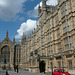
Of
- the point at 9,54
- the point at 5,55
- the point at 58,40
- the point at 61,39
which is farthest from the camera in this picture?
the point at 9,54

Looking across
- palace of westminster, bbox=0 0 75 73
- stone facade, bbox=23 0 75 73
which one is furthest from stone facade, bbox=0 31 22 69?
stone facade, bbox=23 0 75 73

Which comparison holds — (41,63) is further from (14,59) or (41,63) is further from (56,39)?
(14,59)

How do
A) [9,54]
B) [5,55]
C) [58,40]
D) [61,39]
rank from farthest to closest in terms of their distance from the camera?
1. [9,54]
2. [5,55]
3. [58,40]
4. [61,39]

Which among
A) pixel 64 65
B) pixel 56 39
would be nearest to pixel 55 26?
pixel 56 39

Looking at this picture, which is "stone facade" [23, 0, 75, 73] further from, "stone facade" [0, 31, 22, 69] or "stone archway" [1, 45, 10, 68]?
"stone archway" [1, 45, 10, 68]

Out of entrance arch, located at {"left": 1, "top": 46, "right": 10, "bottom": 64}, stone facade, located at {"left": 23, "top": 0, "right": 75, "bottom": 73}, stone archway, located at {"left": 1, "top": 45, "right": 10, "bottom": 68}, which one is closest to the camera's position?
stone facade, located at {"left": 23, "top": 0, "right": 75, "bottom": 73}

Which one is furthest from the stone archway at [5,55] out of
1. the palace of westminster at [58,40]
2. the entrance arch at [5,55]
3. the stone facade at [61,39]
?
the stone facade at [61,39]

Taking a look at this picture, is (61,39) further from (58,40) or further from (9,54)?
(9,54)

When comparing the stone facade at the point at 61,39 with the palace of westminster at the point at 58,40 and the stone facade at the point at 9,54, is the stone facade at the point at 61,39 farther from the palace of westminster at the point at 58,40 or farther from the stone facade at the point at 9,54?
the stone facade at the point at 9,54

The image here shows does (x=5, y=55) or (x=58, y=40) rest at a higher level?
(x=58, y=40)

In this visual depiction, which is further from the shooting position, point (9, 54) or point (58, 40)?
point (9, 54)

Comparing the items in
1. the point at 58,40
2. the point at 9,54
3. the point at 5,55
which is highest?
the point at 58,40

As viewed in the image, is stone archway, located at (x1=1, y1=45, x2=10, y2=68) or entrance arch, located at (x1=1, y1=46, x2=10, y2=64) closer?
stone archway, located at (x1=1, y1=45, x2=10, y2=68)

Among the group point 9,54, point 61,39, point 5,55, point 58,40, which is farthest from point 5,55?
point 61,39
